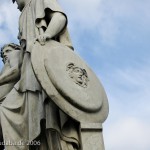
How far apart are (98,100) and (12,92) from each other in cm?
147

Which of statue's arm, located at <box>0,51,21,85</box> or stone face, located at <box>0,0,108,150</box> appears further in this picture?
statue's arm, located at <box>0,51,21,85</box>

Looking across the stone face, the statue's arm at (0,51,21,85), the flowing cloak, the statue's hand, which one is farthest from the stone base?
the statue's arm at (0,51,21,85)

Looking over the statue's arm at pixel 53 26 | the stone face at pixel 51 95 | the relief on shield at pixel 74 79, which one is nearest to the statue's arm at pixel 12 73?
the stone face at pixel 51 95

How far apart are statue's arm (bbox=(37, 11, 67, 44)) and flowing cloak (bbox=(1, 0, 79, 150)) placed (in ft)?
0.28

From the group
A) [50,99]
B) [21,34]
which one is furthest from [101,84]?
[21,34]

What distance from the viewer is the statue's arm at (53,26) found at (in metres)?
7.31

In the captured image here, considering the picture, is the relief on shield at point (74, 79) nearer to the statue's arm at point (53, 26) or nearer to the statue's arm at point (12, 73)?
the statue's arm at point (53, 26)

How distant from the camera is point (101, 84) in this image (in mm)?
7414

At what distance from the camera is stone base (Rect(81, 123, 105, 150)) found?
6.59 m

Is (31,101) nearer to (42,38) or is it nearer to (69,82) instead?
(69,82)

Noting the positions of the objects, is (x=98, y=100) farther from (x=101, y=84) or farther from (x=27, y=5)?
(x=27, y=5)

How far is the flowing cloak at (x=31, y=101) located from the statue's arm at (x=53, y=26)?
8 cm

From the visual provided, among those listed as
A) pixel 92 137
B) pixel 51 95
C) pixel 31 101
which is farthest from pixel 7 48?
pixel 92 137

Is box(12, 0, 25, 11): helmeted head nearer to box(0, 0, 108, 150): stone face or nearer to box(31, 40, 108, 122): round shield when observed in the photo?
box(0, 0, 108, 150): stone face
